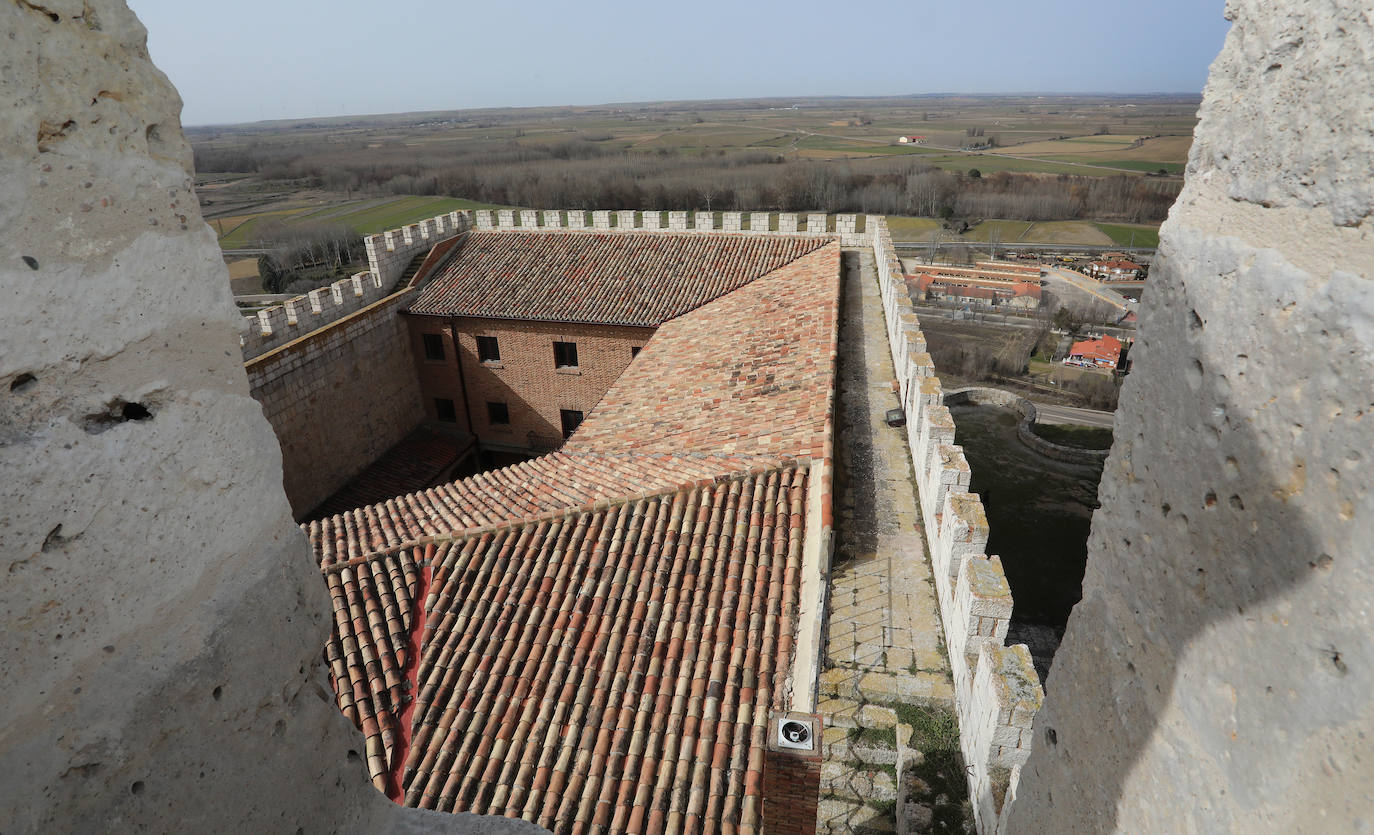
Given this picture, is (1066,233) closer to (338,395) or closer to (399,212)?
(399,212)

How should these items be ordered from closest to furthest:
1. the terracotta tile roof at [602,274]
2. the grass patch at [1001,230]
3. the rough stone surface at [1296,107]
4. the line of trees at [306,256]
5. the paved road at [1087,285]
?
the rough stone surface at [1296,107] < the terracotta tile roof at [602,274] < the paved road at [1087,285] < the line of trees at [306,256] < the grass patch at [1001,230]

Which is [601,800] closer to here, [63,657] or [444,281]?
[63,657]

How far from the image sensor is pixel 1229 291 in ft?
4.67

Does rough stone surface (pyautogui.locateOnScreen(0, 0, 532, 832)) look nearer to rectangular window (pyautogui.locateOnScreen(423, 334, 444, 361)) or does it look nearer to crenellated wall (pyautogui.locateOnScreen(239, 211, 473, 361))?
crenellated wall (pyautogui.locateOnScreen(239, 211, 473, 361))

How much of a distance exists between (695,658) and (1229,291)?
4.78 m

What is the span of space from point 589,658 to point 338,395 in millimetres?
11320

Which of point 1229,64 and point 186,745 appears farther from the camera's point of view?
point 186,745

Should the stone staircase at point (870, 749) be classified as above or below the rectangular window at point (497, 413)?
above

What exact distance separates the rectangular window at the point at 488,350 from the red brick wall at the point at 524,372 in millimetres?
113

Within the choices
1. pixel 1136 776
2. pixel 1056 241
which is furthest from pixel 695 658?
pixel 1056 241

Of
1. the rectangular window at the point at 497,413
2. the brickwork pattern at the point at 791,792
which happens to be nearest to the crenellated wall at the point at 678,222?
the rectangular window at the point at 497,413

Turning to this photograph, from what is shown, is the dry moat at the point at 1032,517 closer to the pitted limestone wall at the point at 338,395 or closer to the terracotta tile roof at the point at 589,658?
the terracotta tile roof at the point at 589,658

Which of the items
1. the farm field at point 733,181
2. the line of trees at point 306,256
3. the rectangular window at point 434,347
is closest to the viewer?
the rectangular window at point 434,347

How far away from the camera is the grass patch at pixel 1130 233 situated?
69000 mm
